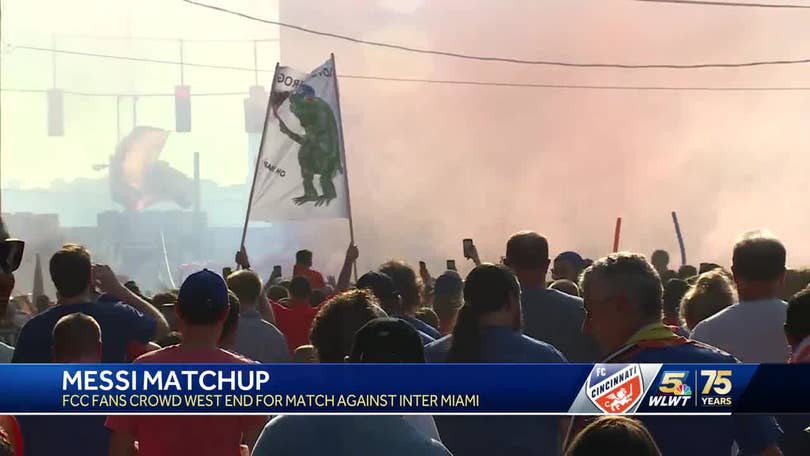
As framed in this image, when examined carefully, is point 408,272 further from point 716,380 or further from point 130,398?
point 716,380

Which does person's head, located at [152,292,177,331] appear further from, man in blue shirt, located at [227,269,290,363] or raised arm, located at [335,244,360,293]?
raised arm, located at [335,244,360,293]

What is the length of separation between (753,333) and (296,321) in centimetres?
340

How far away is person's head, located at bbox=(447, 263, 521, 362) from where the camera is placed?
13.1 feet

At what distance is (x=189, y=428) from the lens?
12.2ft

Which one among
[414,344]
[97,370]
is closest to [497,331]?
[414,344]

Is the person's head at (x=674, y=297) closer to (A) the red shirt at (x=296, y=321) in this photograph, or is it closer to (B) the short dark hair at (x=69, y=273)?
(A) the red shirt at (x=296, y=321)

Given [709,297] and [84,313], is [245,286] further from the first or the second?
[709,297]

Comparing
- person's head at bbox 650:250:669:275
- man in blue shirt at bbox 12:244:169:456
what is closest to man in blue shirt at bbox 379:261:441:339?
man in blue shirt at bbox 12:244:169:456

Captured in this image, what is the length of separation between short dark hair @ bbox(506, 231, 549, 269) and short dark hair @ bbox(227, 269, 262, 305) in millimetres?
1230

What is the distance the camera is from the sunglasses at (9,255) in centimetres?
185

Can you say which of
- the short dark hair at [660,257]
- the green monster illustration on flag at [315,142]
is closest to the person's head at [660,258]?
the short dark hair at [660,257]

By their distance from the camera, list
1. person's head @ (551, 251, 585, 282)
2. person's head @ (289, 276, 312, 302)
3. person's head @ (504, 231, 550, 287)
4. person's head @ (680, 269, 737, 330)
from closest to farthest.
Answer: person's head @ (680, 269, 737, 330)
person's head @ (504, 231, 550, 287)
person's head @ (289, 276, 312, 302)
person's head @ (551, 251, 585, 282)

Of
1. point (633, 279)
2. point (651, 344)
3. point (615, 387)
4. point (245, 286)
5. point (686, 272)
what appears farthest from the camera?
point (686, 272)

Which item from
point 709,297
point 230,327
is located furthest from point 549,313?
point 230,327
